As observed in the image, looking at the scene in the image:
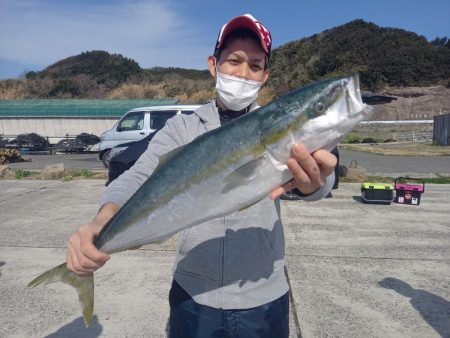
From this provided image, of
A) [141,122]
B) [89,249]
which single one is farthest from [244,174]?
[141,122]

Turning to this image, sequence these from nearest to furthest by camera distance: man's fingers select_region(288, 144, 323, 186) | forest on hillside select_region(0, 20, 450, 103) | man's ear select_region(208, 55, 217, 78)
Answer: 1. man's fingers select_region(288, 144, 323, 186)
2. man's ear select_region(208, 55, 217, 78)
3. forest on hillside select_region(0, 20, 450, 103)

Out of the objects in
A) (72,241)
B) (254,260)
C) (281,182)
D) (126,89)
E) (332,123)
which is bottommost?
(254,260)

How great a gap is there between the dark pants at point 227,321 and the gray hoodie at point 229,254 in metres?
0.04

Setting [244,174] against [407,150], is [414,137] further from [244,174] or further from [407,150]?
[244,174]

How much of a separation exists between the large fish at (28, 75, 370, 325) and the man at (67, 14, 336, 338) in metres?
0.19

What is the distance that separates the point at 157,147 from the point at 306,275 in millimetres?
3285

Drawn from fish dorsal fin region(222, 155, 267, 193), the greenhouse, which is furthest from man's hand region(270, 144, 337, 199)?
the greenhouse

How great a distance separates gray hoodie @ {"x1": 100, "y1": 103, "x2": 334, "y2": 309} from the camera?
201 cm

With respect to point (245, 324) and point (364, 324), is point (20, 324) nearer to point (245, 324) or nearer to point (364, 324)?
point (245, 324)

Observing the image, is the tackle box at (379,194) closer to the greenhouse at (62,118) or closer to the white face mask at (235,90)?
the white face mask at (235,90)

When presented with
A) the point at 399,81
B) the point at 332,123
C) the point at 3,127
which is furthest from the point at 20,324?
the point at 399,81

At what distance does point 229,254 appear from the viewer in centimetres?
202

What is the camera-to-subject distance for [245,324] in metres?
2.02

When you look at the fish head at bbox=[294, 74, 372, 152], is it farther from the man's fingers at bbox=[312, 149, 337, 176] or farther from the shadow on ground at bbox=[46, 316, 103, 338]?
the shadow on ground at bbox=[46, 316, 103, 338]
